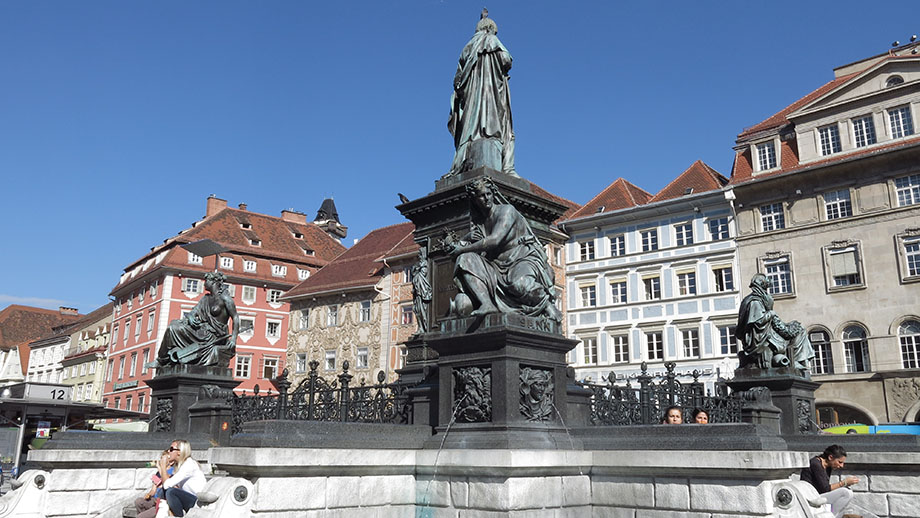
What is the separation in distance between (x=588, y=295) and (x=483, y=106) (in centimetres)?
3252

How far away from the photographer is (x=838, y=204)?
3531cm

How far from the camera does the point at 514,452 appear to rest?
229 inches

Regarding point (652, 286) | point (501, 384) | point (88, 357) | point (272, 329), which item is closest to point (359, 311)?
point (272, 329)

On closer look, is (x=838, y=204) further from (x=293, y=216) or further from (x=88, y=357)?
(x=88, y=357)

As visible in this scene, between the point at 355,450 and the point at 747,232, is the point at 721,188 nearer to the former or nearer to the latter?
the point at 747,232

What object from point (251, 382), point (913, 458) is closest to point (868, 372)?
point (913, 458)

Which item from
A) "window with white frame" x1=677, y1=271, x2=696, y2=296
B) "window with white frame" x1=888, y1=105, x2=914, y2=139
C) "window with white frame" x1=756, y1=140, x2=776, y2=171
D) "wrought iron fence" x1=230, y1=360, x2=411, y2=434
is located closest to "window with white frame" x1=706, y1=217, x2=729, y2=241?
"window with white frame" x1=677, y1=271, x2=696, y2=296

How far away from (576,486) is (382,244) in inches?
1835

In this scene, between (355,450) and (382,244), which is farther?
(382,244)

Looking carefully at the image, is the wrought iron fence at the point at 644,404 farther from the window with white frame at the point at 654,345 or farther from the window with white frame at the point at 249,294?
the window with white frame at the point at 249,294

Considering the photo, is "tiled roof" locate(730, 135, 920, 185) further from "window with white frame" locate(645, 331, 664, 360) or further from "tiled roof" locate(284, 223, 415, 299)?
"tiled roof" locate(284, 223, 415, 299)

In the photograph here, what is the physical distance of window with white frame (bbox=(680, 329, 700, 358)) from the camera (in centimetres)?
3850

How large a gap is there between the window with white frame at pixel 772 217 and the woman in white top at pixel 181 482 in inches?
1389

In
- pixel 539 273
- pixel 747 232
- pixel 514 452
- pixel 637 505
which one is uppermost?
pixel 747 232
